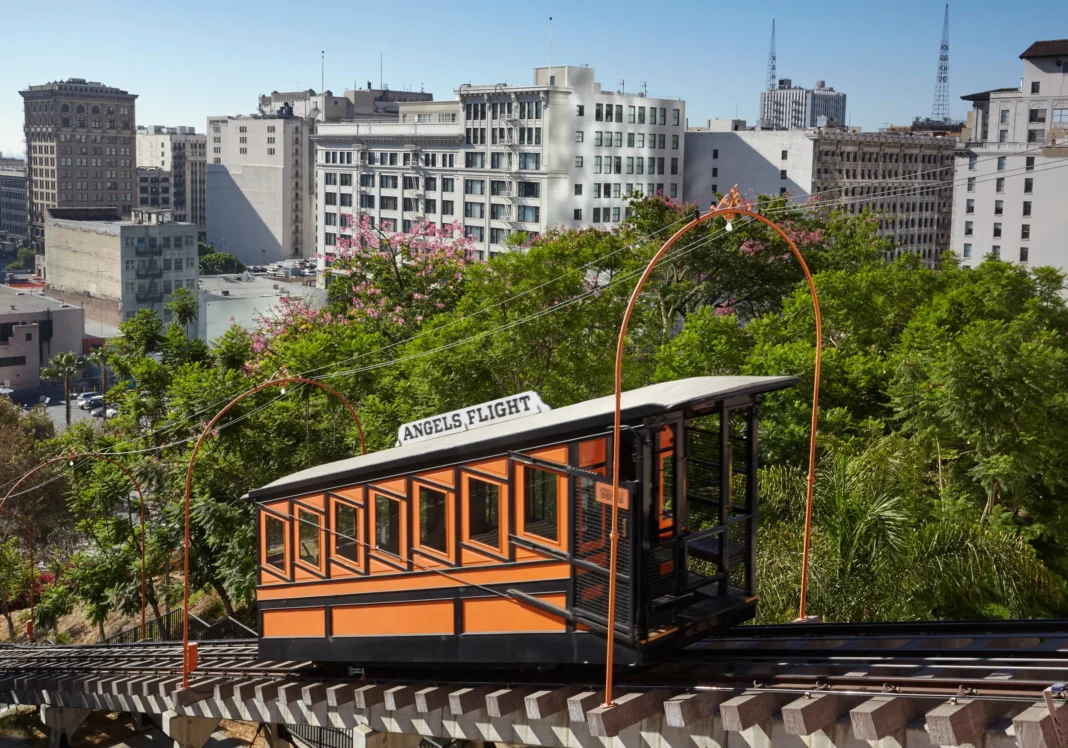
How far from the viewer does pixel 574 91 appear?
104625mm

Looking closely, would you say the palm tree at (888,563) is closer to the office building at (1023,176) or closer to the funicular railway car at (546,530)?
the funicular railway car at (546,530)

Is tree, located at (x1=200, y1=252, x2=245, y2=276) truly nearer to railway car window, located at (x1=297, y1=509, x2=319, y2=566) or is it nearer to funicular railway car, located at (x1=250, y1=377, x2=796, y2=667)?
railway car window, located at (x1=297, y1=509, x2=319, y2=566)

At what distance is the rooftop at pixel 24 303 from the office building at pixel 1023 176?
91.0m

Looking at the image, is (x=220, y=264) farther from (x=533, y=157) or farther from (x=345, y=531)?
(x=345, y=531)

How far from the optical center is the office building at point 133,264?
141250mm

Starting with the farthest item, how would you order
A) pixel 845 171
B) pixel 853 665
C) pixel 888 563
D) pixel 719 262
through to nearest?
pixel 845 171
pixel 719 262
pixel 888 563
pixel 853 665

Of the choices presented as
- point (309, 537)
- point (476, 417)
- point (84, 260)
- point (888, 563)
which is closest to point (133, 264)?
point (84, 260)

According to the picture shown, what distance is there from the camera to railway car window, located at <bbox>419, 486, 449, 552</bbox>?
47.3 ft

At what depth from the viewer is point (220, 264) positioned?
180m

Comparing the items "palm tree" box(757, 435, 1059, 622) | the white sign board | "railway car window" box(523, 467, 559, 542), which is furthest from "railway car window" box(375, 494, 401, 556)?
"palm tree" box(757, 435, 1059, 622)

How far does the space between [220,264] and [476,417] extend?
566ft

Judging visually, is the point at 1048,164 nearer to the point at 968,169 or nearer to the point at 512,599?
the point at 968,169

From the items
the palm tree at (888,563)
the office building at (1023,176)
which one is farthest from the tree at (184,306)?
the office building at (1023,176)

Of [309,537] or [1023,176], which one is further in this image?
[1023,176]
